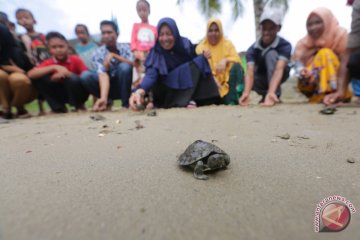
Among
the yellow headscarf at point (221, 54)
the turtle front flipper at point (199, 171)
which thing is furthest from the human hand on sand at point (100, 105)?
the turtle front flipper at point (199, 171)

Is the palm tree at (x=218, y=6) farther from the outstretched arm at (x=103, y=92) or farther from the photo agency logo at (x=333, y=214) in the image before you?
the photo agency logo at (x=333, y=214)

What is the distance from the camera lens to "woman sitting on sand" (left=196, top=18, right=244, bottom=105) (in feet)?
10.5

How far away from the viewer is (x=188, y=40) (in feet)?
9.99

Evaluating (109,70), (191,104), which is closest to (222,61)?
(191,104)

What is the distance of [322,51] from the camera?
2750mm

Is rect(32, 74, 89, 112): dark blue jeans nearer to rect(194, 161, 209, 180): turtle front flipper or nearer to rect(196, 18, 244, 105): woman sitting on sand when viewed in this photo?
rect(196, 18, 244, 105): woman sitting on sand

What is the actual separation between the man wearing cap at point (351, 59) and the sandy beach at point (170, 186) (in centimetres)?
120

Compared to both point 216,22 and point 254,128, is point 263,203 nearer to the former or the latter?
point 254,128

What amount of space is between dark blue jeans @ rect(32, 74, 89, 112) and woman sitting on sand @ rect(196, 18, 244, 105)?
1755 millimetres

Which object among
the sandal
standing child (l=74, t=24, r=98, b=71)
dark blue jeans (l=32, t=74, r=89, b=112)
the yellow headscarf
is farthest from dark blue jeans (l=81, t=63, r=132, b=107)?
the yellow headscarf

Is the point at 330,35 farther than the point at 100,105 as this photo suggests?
No

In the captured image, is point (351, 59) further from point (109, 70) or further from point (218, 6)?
point (218, 6)

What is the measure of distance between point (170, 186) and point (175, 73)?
92.5 inches

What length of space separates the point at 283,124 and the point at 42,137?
1.67 metres
